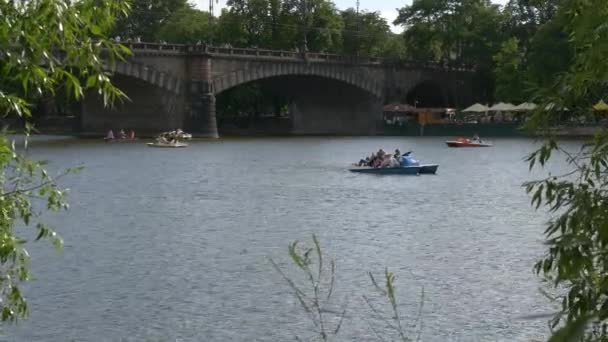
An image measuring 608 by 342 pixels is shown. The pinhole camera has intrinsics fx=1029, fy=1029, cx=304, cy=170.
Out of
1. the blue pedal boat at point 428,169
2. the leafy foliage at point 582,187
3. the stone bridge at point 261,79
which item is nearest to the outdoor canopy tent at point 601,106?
the leafy foliage at point 582,187

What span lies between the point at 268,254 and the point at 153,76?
5725 cm

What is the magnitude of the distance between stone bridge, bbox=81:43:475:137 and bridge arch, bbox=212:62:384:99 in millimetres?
83

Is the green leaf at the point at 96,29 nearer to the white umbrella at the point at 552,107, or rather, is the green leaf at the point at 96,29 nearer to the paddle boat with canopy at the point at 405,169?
the white umbrella at the point at 552,107

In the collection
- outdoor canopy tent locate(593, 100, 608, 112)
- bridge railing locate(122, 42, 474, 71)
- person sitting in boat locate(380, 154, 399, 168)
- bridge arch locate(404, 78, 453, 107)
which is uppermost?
bridge railing locate(122, 42, 474, 71)

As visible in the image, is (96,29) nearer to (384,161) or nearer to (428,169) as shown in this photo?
(384,161)

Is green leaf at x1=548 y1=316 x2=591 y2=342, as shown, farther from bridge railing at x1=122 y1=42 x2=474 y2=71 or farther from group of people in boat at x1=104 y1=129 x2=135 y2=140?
group of people in boat at x1=104 y1=129 x2=135 y2=140

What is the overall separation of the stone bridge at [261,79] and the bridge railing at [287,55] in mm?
94

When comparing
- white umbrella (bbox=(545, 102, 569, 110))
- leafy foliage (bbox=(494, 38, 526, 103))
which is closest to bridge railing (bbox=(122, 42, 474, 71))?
leafy foliage (bbox=(494, 38, 526, 103))

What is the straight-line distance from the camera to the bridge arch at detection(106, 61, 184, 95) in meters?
76.8

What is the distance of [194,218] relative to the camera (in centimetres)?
3212

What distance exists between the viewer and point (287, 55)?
90312 mm

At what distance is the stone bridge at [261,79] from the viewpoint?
82.7m

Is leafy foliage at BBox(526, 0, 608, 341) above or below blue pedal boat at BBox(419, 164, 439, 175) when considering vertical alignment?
above

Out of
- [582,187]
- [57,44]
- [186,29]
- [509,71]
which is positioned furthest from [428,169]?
[186,29]
